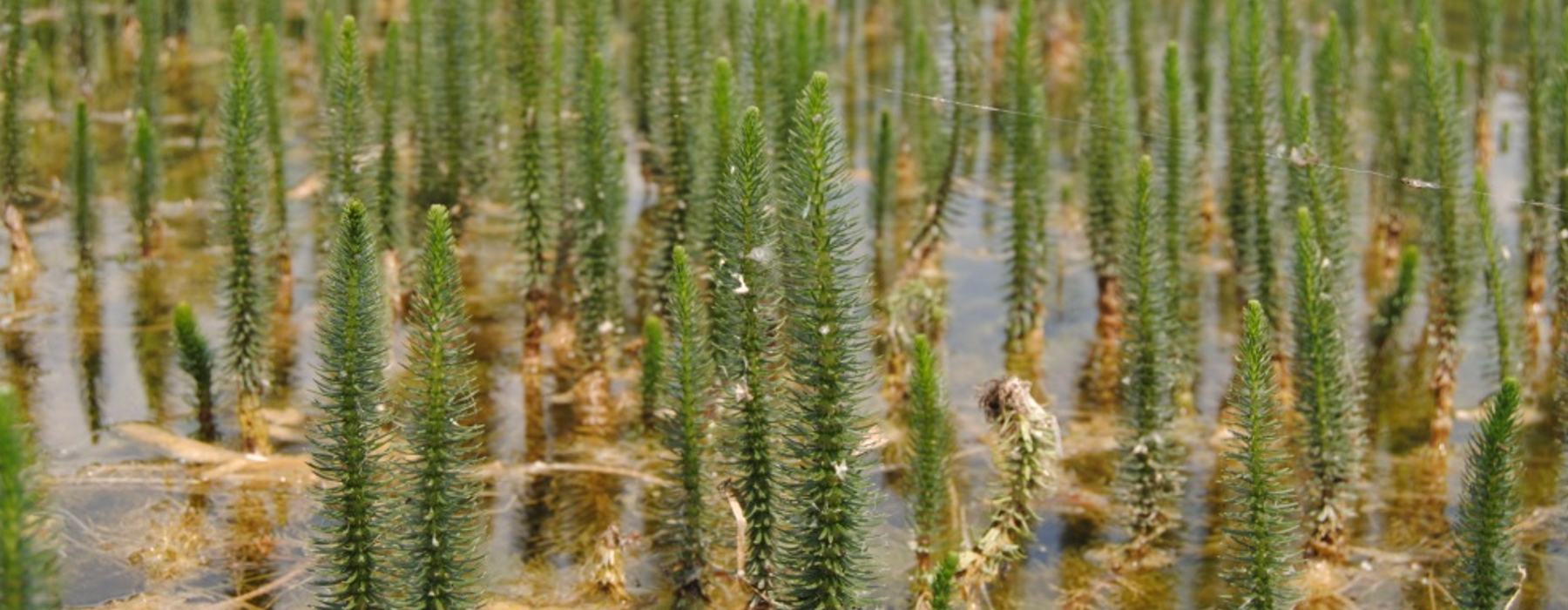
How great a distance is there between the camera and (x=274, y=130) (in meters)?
11.7

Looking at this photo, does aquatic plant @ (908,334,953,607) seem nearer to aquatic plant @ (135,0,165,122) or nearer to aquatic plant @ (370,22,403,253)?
aquatic plant @ (370,22,403,253)

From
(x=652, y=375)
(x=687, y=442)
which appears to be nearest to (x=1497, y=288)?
(x=652, y=375)

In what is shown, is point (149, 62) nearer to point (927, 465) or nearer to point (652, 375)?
point (652, 375)

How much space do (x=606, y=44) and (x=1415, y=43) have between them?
5036 millimetres

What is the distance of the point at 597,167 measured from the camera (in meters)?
10.6

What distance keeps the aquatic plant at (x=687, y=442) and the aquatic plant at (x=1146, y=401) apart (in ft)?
6.88

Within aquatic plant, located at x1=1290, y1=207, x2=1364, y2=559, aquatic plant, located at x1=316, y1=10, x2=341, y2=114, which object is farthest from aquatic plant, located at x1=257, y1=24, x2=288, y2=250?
aquatic plant, located at x1=1290, y1=207, x2=1364, y2=559

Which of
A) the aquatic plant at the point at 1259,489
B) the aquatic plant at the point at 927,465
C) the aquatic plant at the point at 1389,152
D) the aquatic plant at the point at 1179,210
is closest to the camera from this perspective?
the aquatic plant at the point at 1259,489

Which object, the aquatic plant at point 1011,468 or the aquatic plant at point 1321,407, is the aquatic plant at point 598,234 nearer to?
the aquatic plant at point 1011,468

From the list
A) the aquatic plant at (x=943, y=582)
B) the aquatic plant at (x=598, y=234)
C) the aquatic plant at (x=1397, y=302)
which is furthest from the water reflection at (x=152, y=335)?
the aquatic plant at (x=1397, y=302)

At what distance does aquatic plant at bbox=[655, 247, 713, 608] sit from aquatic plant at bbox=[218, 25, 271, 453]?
7.52 ft

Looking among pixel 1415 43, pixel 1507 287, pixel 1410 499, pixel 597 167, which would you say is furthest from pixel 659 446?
pixel 1415 43

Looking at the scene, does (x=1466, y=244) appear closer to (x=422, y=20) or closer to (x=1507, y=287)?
(x=1507, y=287)

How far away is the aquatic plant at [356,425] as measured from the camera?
7031mm
